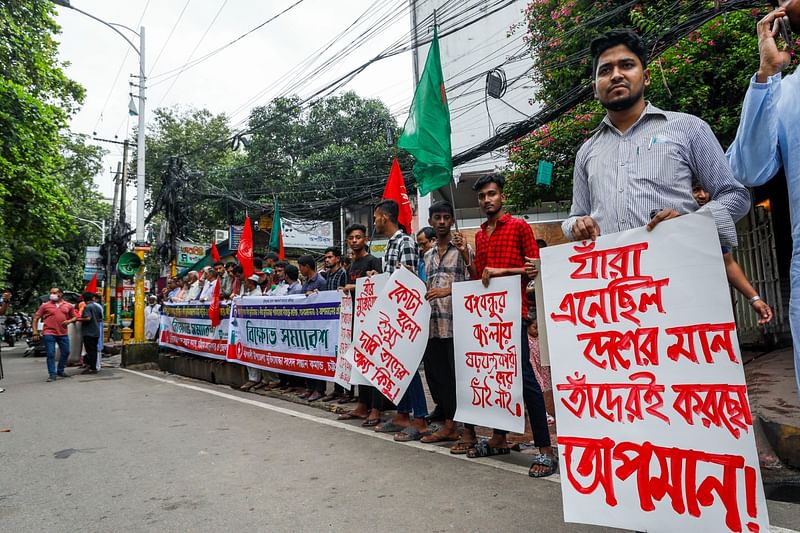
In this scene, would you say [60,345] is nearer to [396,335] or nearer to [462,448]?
[396,335]

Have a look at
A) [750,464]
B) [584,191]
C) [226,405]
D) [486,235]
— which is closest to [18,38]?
[226,405]

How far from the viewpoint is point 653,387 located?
6.42 ft

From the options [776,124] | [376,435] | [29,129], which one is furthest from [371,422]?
[29,129]

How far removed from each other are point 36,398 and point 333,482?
651 cm

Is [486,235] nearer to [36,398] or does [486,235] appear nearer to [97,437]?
[97,437]

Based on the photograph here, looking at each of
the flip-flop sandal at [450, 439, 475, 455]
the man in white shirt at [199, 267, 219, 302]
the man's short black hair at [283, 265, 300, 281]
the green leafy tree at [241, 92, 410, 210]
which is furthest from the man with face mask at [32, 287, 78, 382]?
the green leafy tree at [241, 92, 410, 210]

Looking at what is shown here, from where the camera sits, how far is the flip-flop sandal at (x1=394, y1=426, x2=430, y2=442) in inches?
165

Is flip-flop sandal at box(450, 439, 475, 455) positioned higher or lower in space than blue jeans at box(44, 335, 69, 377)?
lower

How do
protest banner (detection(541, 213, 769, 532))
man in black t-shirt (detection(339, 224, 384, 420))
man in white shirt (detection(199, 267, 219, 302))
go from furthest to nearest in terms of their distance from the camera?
1. man in white shirt (detection(199, 267, 219, 302))
2. man in black t-shirt (detection(339, 224, 384, 420))
3. protest banner (detection(541, 213, 769, 532))

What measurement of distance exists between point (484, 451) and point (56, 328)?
32.6 ft

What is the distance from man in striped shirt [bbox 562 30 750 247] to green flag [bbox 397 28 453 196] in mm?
2376

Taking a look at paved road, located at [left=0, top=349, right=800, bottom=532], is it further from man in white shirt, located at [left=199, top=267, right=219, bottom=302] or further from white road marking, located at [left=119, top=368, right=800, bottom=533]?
man in white shirt, located at [left=199, top=267, right=219, bottom=302]

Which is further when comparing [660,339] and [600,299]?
[600,299]

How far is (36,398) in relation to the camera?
7574 mm
